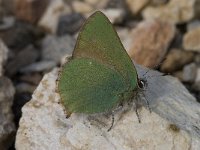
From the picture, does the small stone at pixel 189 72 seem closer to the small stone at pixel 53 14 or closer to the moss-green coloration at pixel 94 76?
the moss-green coloration at pixel 94 76

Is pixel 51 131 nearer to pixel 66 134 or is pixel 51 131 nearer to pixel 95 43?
pixel 66 134

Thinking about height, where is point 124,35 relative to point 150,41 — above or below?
below

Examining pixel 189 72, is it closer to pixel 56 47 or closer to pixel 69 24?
pixel 56 47

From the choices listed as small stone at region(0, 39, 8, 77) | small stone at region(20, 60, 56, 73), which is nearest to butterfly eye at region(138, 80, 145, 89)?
small stone at region(0, 39, 8, 77)

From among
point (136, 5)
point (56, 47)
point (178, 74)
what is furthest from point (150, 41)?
point (56, 47)

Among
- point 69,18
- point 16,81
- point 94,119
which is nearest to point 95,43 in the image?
point 94,119
